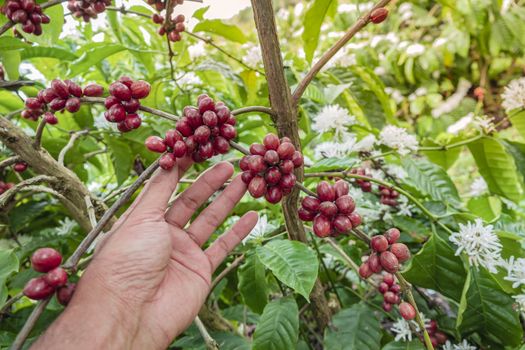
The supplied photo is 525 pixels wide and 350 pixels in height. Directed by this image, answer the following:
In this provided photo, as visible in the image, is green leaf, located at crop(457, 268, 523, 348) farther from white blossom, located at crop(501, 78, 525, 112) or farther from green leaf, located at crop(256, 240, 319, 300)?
white blossom, located at crop(501, 78, 525, 112)

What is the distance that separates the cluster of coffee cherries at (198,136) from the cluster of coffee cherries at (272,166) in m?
0.06

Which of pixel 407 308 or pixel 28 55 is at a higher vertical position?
pixel 28 55

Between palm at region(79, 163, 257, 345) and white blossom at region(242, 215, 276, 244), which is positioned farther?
white blossom at region(242, 215, 276, 244)

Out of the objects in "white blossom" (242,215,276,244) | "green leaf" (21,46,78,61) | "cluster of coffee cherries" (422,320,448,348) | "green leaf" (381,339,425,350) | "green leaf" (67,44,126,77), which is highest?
"green leaf" (21,46,78,61)

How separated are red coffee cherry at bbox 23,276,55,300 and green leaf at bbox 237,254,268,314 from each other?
42 cm

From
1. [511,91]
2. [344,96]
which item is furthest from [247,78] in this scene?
[511,91]

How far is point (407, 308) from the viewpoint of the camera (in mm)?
713

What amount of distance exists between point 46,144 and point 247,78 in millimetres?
617

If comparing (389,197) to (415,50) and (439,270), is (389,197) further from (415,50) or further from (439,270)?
(415,50)

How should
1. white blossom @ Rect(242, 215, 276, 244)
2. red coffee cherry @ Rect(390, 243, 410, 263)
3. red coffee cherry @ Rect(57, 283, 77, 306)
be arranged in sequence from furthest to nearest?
1. white blossom @ Rect(242, 215, 276, 244)
2. red coffee cherry @ Rect(390, 243, 410, 263)
3. red coffee cherry @ Rect(57, 283, 77, 306)

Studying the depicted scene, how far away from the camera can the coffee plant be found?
0.68 meters

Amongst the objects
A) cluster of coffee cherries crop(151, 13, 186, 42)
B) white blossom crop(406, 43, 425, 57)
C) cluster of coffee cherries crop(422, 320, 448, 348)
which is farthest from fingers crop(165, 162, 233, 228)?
white blossom crop(406, 43, 425, 57)

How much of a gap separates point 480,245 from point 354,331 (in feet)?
1.04

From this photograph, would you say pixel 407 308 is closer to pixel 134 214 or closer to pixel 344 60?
pixel 134 214
